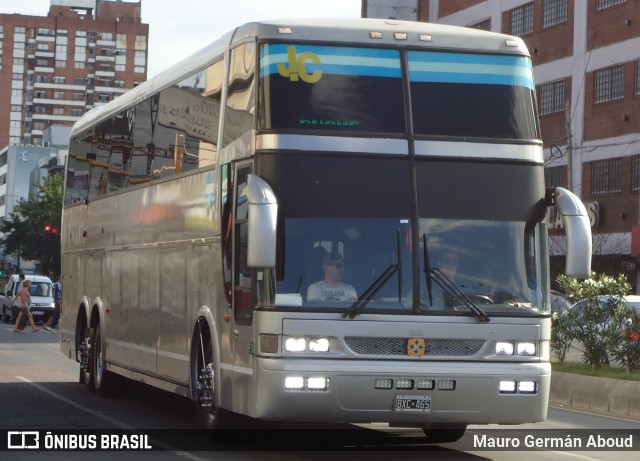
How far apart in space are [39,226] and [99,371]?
8257 cm

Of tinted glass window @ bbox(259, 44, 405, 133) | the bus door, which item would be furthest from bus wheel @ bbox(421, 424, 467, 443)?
tinted glass window @ bbox(259, 44, 405, 133)

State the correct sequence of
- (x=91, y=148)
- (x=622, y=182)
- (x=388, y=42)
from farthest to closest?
(x=622, y=182) < (x=91, y=148) < (x=388, y=42)

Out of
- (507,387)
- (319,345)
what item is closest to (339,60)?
(319,345)

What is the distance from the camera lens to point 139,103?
17172 mm

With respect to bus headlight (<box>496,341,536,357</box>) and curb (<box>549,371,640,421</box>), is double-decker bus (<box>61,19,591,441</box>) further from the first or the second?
curb (<box>549,371,640,421</box>)

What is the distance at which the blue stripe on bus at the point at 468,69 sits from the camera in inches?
474

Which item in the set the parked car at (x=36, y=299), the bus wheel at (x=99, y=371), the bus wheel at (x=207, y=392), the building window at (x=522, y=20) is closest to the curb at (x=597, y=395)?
the bus wheel at (x=99, y=371)

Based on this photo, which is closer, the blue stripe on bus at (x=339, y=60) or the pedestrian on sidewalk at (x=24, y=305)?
the blue stripe on bus at (x=339, y=60)

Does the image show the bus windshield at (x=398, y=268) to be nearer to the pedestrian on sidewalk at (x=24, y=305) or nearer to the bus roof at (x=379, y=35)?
the bus roof at (x=379, y=35)

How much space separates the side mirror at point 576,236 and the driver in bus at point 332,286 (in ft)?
5.63

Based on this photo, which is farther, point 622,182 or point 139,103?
point 622,182

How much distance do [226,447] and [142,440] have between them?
1037mm

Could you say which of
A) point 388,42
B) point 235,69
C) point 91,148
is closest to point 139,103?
point 91,148

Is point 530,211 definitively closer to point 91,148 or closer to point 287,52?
point 287,52
